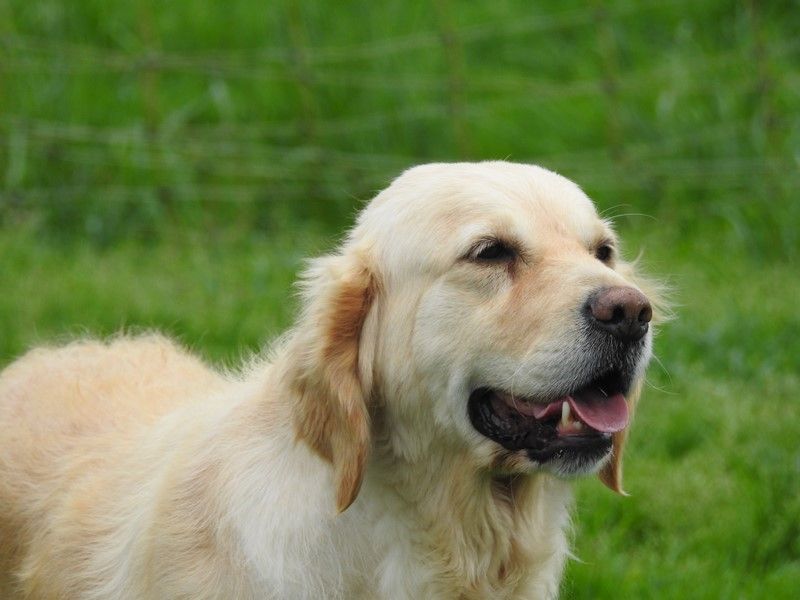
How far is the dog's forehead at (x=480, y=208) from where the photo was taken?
3469 millimetres

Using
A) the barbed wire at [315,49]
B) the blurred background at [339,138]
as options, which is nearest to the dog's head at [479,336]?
the blurred background at [339,138]

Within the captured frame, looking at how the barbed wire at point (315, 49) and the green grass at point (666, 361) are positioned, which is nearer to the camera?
the green grass at point (666, 361)

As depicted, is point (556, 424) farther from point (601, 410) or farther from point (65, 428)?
point (65, 428)

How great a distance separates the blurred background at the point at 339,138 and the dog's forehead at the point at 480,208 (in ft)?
9.05

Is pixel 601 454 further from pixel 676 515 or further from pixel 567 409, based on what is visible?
pixel 676 515

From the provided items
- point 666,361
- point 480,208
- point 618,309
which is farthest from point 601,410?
point 666,361

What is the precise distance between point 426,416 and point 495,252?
1.47 feet

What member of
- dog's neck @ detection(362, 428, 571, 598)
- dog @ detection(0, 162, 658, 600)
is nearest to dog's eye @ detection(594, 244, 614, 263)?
dog @ detection(0, 162, 658, 600)

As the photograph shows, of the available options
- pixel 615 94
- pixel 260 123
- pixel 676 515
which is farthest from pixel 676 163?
pixel 676 515

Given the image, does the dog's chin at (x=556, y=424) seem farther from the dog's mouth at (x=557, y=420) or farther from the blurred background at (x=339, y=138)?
the blurred background at (x=339, y=138)

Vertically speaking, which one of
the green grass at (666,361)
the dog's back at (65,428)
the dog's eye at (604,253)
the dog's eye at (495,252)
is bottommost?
the green grass at (666,361)

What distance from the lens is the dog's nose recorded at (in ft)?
10.7

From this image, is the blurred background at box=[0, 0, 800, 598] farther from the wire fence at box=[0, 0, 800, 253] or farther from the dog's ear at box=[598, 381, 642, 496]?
the dog's ear at box=[598, 381, 642, 496]

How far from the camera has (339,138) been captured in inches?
340
